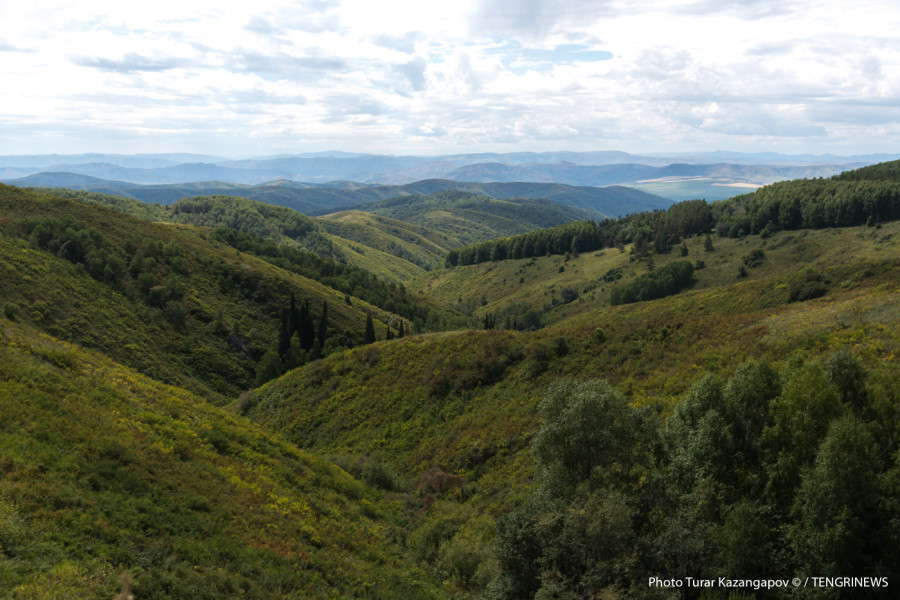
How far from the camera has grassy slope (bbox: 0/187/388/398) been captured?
61.6 m

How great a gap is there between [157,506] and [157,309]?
6744cm

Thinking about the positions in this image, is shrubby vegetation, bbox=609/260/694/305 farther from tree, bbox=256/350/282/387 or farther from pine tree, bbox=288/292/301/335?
tree, bbox=256/350/282/387

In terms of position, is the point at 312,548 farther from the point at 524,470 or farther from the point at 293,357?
the point at 293,357

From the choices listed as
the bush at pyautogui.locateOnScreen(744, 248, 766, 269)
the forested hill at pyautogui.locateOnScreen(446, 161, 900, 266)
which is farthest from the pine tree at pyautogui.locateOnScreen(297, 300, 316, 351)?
the forested hill at pyautogui.locateOnScreen(446, 161, 900, 266)

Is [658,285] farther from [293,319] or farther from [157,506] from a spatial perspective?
[157,506]

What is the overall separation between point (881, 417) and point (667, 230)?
611 ft

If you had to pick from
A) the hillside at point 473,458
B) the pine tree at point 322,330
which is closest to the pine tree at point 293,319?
the pine tree at point 322,330

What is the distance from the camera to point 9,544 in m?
13.4

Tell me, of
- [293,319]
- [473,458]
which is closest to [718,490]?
[473,458]

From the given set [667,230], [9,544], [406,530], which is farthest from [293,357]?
[667,230]

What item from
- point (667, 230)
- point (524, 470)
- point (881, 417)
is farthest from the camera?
point (667, 230)

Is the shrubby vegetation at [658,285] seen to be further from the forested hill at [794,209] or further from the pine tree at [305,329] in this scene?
the pine tree at [305,329]

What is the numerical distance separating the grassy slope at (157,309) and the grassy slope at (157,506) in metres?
32.0

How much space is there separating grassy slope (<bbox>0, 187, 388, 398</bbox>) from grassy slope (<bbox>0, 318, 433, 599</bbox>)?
3203cm
